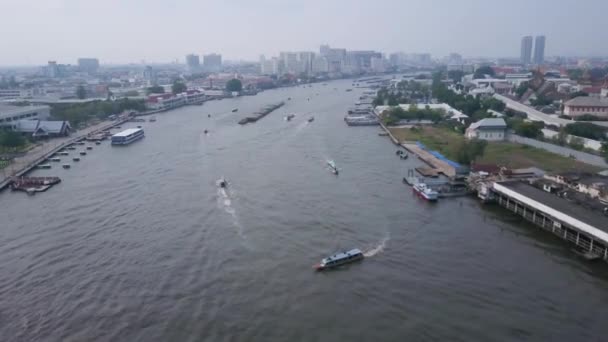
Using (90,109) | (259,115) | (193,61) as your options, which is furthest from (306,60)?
(90,109)

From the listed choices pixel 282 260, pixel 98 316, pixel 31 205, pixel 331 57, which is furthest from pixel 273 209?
pixel 331 57

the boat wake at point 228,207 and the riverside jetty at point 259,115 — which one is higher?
the riverside jetty at point 259,115

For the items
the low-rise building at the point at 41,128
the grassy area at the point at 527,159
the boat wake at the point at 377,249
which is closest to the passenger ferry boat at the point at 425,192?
the boat wake at the point at 377,249

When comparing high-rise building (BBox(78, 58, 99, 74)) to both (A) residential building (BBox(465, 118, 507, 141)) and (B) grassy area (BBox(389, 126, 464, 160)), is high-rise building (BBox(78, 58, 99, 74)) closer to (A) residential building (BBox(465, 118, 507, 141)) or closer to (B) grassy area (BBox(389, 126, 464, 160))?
(B) grassy area (BBox(389, 126, 464, 160))

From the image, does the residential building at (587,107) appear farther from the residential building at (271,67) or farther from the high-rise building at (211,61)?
the high-rise building at (211,61)

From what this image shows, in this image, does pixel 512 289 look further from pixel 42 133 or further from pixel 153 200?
pixel 42 133

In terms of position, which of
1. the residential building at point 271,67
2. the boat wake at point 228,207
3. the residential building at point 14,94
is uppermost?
the residential building at point 271,67
